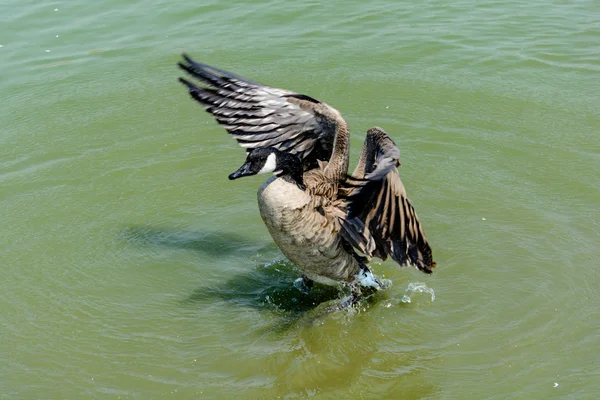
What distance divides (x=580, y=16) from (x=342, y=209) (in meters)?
7.54

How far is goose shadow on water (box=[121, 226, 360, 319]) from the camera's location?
6992 mm

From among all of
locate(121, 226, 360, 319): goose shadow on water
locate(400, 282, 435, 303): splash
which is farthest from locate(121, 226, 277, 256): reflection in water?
locate(400, 282, 435, 303): splash

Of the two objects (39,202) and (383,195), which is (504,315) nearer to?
(383,195)

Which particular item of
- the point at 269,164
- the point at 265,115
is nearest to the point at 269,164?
the point at 269,164

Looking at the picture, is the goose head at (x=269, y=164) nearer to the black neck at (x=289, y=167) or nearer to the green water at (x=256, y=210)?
the black neck at (x=289, y=167)

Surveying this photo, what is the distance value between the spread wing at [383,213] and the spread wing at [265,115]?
0.56 m

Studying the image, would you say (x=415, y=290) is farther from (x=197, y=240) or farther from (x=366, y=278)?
(x=197, y=240)

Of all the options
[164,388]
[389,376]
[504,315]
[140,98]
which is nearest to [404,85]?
[140,98]

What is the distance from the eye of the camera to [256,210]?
8.25 meters

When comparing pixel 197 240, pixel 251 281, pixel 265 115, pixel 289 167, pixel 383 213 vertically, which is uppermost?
pixel 265 115

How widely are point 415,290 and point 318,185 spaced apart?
140cm

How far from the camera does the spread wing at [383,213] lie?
18.3 feet

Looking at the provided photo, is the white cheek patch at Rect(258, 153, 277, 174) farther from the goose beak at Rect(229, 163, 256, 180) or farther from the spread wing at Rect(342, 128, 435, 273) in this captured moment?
the spread wing at Rect(342, 128, 435, 273)

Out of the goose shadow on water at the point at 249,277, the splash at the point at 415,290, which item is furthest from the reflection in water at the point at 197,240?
the splash at the point at 415,290
